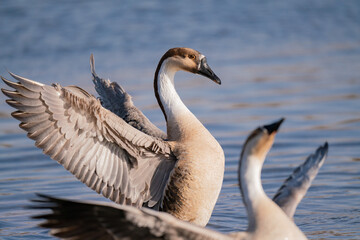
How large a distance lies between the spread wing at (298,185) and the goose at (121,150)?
757mm

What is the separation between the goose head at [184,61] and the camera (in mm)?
6375

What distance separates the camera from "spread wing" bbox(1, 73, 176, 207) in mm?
5410

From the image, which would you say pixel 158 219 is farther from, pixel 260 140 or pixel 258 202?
pixel 260 140

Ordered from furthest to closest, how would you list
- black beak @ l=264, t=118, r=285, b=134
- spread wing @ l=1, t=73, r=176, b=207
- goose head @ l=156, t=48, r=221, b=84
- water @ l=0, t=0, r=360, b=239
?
1. water @ l=0, t=0, r=360, b=239
2. goose head @ l=156, t=48, r=221, b=84
3. spread wing @ l=1, t=73, r=176, b=207
4. black beak @ l=264, t=118, r=285, b=134

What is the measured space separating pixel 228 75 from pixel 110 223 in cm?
873

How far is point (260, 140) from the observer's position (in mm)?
4461

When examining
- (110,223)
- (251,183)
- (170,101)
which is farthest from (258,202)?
(170,101)

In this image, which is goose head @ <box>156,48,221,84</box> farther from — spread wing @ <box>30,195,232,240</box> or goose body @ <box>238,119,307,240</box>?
spread wing @ <box>30,195,232,240</box>

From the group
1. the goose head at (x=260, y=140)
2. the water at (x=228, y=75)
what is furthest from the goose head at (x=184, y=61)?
the goose head at (x=260, y=140)

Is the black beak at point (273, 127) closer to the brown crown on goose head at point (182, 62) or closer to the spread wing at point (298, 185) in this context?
the spread wing at point (298, 185)

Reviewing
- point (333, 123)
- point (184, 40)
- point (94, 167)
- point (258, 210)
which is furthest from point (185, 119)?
point (184, 40)

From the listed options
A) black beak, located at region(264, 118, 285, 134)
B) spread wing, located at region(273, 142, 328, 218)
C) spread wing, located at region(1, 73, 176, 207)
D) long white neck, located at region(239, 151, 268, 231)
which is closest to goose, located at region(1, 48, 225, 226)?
spread wing, located at region(1, 73, 176, 207)

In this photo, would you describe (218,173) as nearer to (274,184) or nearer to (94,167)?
(94,167)

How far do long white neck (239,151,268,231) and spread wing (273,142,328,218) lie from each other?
60cm
